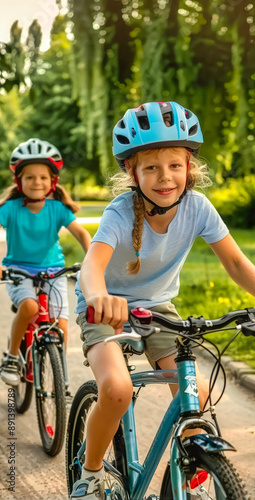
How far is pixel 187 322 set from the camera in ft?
8.09

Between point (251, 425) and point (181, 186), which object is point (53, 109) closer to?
point (251, 425)

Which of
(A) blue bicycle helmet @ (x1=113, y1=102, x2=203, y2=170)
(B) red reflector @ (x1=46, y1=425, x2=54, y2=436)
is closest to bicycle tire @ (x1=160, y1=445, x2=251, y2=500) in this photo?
(A) blue bicycle helmet @ (x1=113, y1=102, x2=203, y2=170)

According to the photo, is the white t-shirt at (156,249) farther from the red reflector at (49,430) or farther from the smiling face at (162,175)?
the red reflector at (49,430)

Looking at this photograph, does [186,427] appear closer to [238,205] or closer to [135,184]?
[135,184]

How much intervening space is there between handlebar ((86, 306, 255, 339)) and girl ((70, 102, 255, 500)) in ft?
1.37

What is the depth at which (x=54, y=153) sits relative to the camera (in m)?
5.39

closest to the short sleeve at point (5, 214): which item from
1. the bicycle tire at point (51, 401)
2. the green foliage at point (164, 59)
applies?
the bicycle tire at point (51, 401)

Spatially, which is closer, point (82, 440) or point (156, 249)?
point (156, 249)

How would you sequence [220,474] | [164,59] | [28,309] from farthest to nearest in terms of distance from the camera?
[164,59] → [28,309] → [220,474]

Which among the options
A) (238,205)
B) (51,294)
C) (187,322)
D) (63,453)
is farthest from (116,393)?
(238,205)

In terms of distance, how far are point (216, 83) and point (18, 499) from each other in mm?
7035

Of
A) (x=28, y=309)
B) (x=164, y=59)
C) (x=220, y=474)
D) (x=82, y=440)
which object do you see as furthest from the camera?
(x=164, y=59)

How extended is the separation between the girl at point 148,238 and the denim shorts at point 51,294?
182cm

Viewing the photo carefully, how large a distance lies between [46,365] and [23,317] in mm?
343
